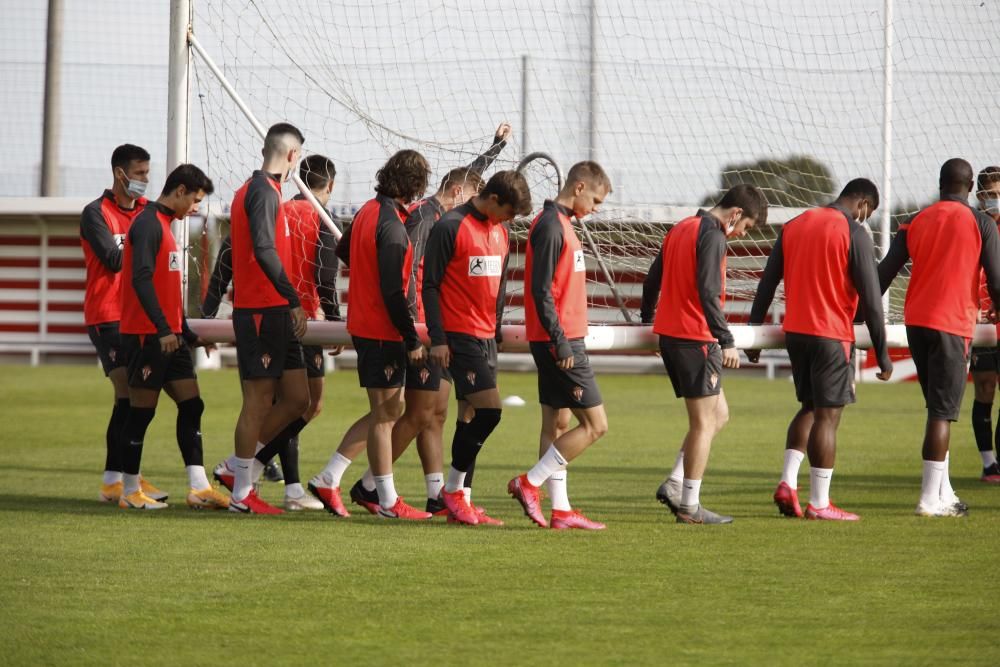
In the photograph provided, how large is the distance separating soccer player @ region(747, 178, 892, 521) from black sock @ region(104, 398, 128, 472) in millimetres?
4401

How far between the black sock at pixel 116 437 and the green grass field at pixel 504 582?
1.07 ft

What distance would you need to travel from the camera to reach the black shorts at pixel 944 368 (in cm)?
869

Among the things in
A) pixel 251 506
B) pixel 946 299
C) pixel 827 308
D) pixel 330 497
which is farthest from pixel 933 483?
pixel 251 506

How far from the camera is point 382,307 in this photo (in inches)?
327

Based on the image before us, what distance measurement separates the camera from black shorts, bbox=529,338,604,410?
7.98m

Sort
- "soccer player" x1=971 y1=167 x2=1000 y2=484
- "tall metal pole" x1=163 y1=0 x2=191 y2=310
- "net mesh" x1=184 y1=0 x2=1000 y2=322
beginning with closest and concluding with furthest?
"tall metal pole" x1=163 y1=0 x2=191 y2=310
"net mesh" x1=184 y1=0 x2=1000 y2=322
"soccer player" x1=971 y1=167 x2=1000 y2=484

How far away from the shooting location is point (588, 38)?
1076cm

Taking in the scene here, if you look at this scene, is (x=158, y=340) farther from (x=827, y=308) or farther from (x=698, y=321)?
(x=827, y=308)

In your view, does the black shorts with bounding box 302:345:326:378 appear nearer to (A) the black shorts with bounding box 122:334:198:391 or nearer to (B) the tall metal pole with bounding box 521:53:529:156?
(A) the black shorts with bounding box 122:334:198:391

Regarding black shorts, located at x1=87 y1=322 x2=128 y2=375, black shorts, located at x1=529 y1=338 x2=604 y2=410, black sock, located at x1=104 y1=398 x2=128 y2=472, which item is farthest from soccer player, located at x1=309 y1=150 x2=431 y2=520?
black shorts, located at x1=87 y1=322 x2=128 y2=375

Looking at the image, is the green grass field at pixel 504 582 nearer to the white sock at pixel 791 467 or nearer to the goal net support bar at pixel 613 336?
the white sock at pixel 791 467

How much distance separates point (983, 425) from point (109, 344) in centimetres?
687

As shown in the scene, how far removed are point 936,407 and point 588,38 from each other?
402 centimetres

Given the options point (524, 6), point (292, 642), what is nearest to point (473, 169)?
point (524, 6)
